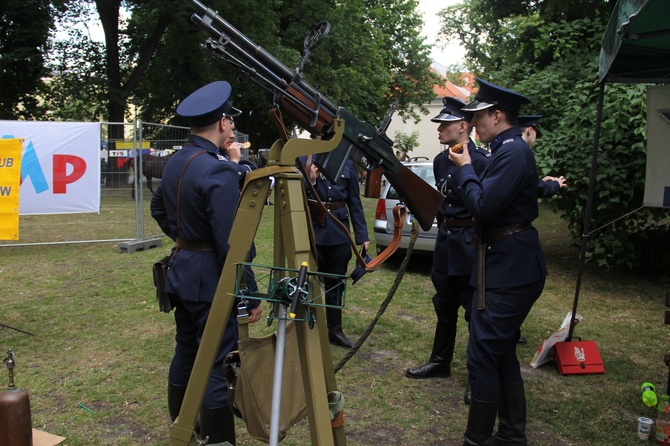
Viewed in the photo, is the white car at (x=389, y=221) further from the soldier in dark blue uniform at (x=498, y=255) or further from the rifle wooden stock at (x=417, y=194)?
the soldier in dark blue uniform at (x=498, y=255)

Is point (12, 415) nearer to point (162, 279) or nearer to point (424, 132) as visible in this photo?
point (162, 279)

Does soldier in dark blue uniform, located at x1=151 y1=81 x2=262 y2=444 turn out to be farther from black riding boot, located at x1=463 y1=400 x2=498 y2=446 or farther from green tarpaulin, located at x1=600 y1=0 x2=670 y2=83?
green tarpaulin, located at x1=600 y1=0 x2=670 y2=83

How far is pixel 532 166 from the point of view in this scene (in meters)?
3.35

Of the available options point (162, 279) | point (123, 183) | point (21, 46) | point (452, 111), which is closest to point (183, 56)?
point (21, 46)

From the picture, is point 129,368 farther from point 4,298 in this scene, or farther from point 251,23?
point 251,23

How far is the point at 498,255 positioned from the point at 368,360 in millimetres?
2196

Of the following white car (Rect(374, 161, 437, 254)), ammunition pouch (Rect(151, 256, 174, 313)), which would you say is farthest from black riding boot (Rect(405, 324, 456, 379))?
white car (Rect(374, 161, 437, 254))

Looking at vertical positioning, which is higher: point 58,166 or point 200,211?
point 58,166

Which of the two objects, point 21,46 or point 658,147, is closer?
point 658,147

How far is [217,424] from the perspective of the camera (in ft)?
10.1

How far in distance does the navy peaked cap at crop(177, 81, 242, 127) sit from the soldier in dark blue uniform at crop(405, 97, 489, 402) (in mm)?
1800

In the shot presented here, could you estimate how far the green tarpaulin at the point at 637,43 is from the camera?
3.88 m

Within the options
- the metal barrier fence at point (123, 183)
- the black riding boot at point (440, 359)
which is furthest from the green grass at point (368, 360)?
the metal barrier fence at point (123, 183)

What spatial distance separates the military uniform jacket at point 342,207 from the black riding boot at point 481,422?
2253 millimetres
